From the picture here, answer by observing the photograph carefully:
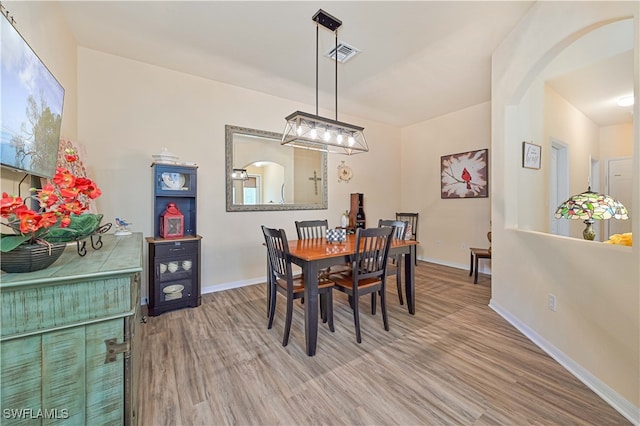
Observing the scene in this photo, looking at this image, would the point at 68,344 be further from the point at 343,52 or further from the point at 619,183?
the point at 619,183

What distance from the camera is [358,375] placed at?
1.89m

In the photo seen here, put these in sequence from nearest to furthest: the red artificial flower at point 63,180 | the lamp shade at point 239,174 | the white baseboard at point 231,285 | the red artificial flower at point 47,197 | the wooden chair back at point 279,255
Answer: the red artificial flower at point 47,197 < the red artificial flower at point 63,180 < the wooden chair back at point 279,255 < the white baseboard at point 231,285 < the lamp shade at point 239,174

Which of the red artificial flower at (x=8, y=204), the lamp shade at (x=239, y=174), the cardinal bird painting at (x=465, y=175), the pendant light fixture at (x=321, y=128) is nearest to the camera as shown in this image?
the red artificial flower at (x=8, y=204)

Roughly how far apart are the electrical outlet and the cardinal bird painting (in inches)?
108

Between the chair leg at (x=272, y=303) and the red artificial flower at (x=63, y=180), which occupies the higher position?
the red artificial flower at (x=63, y=180)

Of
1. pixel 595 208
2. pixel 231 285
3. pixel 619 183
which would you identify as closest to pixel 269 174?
pixel 231 285

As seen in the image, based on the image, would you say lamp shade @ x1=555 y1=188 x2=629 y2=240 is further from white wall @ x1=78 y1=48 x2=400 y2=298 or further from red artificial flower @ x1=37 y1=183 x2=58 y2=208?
white wall @ x1=78 y1=48 x2=400 y2=298

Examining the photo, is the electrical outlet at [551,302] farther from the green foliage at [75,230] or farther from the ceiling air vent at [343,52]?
the green foliage at [75,230]

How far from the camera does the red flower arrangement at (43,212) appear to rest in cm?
93

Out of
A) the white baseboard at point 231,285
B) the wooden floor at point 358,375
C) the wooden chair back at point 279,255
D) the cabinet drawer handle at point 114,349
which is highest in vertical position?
the wooden chair back at point 279,255

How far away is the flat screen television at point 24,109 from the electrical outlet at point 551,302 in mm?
3622

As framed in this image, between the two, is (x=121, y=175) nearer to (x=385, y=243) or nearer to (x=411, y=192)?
(x=385, y=243)

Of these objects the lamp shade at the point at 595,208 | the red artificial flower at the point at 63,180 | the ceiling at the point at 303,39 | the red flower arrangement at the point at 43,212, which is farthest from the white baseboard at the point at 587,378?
the red artificial flower at the point at 63,180

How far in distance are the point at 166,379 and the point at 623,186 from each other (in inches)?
318
